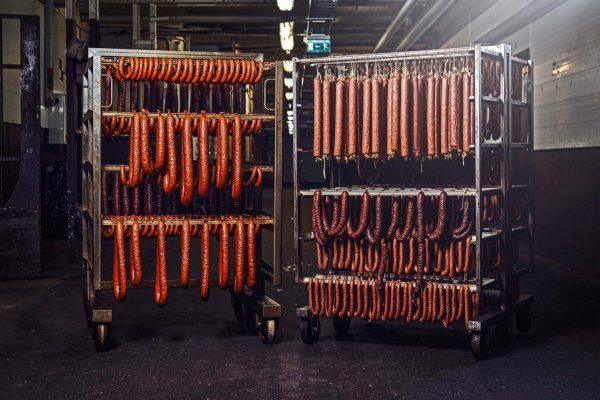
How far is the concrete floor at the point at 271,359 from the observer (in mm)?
4898

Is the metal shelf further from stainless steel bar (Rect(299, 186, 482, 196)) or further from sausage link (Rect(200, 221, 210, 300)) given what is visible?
sausage link (Rect(200, 221, 210, 300))

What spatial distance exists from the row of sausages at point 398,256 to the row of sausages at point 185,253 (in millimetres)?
612

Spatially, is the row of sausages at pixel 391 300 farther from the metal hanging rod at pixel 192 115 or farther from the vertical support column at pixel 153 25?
the vertical support column at pixel 153 25

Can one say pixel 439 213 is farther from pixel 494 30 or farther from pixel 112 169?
pixel 494 30

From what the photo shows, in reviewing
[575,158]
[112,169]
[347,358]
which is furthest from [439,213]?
[575,158]

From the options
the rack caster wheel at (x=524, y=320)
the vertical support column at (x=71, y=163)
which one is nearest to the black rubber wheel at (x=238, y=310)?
the rack caster wheel at (x=524, y=320)

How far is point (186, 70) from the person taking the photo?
5973 mm

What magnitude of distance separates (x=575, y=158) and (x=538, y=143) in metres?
1.63

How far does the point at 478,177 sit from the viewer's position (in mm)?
5555

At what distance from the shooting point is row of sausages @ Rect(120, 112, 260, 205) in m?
5.82

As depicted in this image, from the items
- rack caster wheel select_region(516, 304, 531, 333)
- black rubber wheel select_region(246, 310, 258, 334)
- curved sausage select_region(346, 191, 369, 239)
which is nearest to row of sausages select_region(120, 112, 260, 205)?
curved sausage select_region(346, 191, 369, 239)

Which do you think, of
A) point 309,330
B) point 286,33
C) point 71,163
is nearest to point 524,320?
point 309,330

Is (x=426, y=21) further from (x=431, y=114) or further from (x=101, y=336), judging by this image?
(x=101, y=336)

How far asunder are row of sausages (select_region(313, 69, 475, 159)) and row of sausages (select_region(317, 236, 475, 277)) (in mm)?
712
